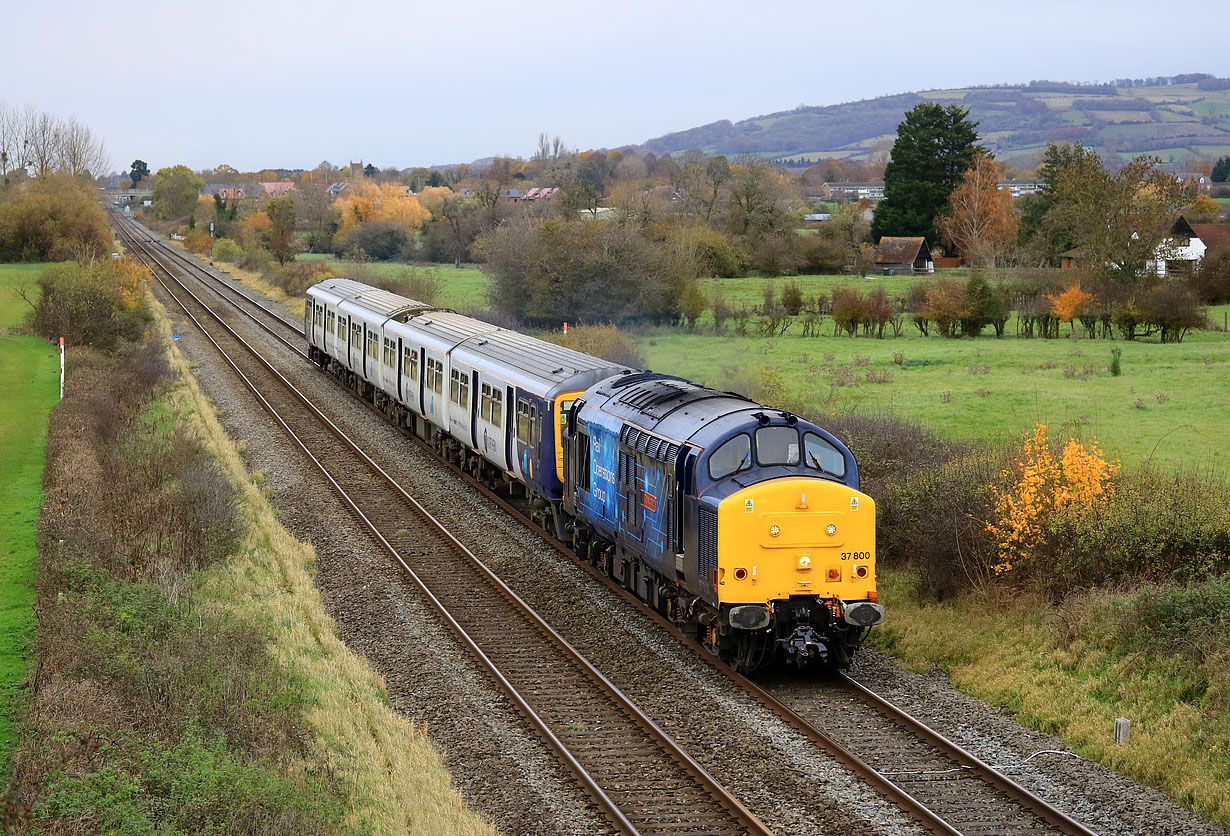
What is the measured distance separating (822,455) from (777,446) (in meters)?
0.59

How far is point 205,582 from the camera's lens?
17.0 metres

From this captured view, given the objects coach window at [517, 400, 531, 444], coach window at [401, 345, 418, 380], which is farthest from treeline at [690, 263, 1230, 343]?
coach window at [517, 400, 531, 444]

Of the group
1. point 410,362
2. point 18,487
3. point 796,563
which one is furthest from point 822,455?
point 410,362

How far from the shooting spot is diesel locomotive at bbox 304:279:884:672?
44.4 feet

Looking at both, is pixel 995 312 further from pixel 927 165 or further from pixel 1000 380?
pixel 927 165

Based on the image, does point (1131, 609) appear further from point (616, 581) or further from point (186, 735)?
point (186, 735)

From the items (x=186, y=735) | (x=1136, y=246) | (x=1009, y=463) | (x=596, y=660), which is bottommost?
(x=596, y=660)

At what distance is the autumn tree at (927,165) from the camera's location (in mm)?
90125

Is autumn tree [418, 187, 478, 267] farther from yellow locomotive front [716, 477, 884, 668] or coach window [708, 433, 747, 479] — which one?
yellow locomotive front [716, 477, 884, 668]

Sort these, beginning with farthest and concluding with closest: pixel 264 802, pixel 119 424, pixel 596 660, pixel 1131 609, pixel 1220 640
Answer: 1. pixel 119 424
2. pixel 596 660
3. pixel 1131 609
4. pixel 1220 640
5. pixel 264 802

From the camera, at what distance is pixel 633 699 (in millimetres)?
13734

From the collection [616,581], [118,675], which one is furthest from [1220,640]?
[118,675]

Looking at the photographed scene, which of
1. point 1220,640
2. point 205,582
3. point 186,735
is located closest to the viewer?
point 186,735

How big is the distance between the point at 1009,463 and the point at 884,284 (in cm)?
5524
